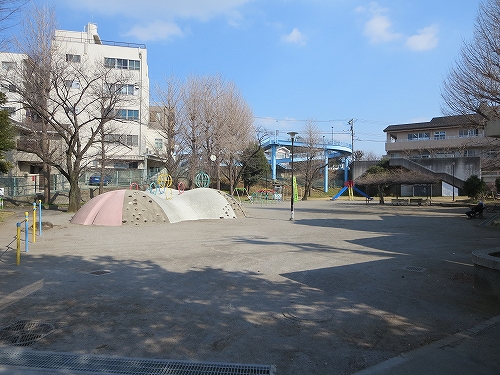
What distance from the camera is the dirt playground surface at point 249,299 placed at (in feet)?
14.6

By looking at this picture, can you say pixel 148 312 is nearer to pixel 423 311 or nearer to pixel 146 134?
pixel 423 311

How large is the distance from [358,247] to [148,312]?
310 inches

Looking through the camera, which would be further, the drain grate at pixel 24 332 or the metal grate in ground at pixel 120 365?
the drain grate at pixel 24 332

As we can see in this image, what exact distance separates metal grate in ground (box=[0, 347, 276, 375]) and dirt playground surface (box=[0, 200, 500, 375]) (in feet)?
0.53

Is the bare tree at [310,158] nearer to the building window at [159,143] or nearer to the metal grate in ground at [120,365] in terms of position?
the building window at [159,143]

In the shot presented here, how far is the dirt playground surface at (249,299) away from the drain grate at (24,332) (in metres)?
0.12

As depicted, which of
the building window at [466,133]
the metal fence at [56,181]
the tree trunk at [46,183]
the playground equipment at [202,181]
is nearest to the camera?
the tree trunk at [46,183]

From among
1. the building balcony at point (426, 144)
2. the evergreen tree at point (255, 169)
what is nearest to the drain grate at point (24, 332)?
the evergreen tree at point (255, 169)

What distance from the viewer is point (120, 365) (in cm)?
394

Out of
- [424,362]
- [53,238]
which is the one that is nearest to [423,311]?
[424,362]

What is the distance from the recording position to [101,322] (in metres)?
5.21

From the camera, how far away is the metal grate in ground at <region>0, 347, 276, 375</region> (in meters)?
3.83

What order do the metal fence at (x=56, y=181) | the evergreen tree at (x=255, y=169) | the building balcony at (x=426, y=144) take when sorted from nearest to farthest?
the metal fence at (x=56, y=181) < the evergreen tree at (x=255, y=169) < the building balcony at (x=426, y=144)

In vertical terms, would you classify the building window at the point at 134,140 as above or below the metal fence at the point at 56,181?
above
